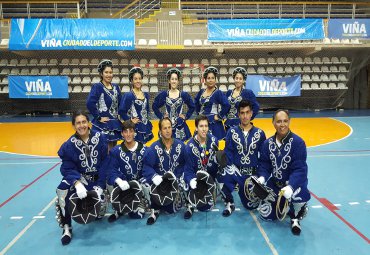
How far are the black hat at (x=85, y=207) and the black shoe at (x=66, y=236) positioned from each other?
0.61 ft

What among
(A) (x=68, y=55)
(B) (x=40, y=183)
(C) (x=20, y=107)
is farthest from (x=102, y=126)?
(C) (x=20, y=107)

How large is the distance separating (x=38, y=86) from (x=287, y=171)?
12.1 meters

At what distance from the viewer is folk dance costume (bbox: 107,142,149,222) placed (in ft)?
10.9

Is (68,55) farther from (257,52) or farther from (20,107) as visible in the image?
(257,52)

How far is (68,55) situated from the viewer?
13430 mm

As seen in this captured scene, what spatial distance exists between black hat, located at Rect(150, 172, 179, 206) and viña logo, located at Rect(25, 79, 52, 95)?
10.9 m

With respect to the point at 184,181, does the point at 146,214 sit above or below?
below

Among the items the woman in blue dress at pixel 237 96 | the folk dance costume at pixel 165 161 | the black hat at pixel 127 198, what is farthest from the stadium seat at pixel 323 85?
the black hat at pixel 127 198

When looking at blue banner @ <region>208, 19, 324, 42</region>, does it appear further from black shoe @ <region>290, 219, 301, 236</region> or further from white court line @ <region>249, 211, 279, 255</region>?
black shoe @ <region>290, 219, 301, 236</region>

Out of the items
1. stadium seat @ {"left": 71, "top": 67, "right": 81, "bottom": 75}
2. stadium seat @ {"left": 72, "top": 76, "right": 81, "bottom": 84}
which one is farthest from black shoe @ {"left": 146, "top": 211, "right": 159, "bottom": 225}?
stadium seat @ {"left": 71, "top": 67, "right": 81, "bottom": 75}

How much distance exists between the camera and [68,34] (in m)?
11.2

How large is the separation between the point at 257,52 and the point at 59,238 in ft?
42.3

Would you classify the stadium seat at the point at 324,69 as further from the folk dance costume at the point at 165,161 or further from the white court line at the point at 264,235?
the folk dance costume at the point at 165,161


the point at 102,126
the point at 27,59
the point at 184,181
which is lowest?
the point at 184,181
